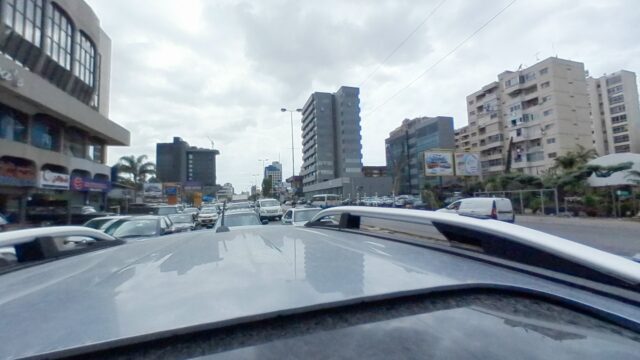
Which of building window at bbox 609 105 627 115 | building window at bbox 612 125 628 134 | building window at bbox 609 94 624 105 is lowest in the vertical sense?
building window at bbox 612 125 628 134

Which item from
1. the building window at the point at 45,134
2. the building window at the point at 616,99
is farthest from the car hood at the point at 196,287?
the building window at the point at 616,99

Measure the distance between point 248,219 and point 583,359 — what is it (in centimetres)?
944

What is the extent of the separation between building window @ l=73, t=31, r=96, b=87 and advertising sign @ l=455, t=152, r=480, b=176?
40.0 m

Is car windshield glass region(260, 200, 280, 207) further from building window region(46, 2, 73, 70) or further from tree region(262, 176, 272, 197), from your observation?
tree region(262, 176, 272, 197)

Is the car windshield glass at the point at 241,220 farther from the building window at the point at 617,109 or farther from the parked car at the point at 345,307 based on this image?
the building window at the point at 617,109

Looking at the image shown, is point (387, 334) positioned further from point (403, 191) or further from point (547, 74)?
point (403, 191)

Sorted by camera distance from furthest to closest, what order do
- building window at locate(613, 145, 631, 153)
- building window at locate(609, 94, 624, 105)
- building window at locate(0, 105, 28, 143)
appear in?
building window at locate(609, 94, 624, 105) → building window at locate(613, 145, 631, 153) → building window at locate(0, 105, 28, 143)

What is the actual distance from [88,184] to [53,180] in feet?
15.8

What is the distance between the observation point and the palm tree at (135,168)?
4675 cm

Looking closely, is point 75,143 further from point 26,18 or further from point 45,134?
point 26,18

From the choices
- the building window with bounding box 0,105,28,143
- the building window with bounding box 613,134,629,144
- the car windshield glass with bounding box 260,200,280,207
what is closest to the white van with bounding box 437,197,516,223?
the car windshield glass with bounding box 260,200,280,207

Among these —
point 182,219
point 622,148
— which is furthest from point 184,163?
point 622,148

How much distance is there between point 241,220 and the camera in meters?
9.64

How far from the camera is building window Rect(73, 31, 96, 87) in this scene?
28.0 m
